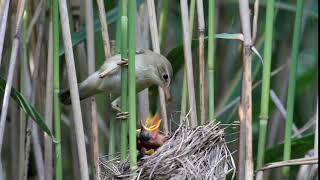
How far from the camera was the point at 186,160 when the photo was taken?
2.01 meters

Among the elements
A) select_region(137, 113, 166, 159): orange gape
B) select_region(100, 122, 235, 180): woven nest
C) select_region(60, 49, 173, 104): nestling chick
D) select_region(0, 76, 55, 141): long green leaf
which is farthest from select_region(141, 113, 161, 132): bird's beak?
select_region(0, 76, 55, 141): long green leaf

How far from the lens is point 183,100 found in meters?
2.35

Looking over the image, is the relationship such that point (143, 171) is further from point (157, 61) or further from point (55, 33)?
point (157, 61)

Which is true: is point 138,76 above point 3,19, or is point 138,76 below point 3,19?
below

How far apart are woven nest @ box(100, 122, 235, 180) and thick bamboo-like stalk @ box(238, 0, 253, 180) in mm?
66

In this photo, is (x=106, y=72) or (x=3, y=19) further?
(x=106, y=72)

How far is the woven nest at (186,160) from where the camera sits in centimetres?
200

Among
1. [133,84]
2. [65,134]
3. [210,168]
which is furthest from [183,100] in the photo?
[65,134]

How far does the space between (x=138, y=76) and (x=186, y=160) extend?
25.8 inches

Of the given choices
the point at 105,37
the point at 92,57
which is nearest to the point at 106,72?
the point at 92,57

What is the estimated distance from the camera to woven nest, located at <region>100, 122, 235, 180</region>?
2.00m

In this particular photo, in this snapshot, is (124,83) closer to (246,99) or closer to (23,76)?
(246,99)

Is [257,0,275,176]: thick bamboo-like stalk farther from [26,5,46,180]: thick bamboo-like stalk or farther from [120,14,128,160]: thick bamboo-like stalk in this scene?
[26,5,46,180]: thick bamboo-like stalk

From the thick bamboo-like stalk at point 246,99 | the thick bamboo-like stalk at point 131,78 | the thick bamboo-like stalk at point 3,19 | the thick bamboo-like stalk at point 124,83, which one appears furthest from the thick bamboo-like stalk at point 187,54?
the thick bamboo-like stalk at point 3,19
